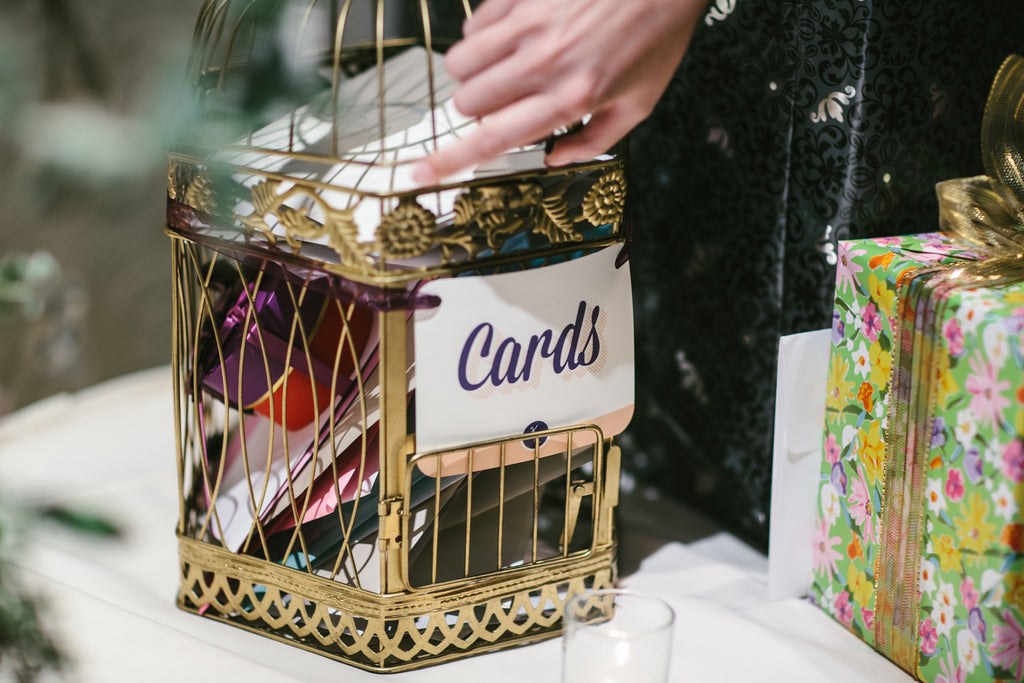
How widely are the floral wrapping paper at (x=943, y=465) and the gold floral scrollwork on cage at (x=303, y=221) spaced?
34 centimetres

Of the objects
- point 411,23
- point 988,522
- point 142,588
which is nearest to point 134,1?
point 411,23

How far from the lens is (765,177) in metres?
0.72

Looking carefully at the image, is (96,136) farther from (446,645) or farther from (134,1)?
(134,1)

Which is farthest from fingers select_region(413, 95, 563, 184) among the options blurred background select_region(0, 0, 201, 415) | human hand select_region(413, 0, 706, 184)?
blurred background select_region(0, 0, 201, 415)

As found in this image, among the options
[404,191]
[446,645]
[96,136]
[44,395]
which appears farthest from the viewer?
[44,395]

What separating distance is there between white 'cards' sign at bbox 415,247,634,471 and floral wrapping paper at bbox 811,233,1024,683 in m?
0.16

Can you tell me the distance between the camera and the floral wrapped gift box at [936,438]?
52cm

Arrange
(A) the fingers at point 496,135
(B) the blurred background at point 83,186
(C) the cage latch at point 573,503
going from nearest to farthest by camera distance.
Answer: (B) the blurred background at point 83,186 → (A) the fingers at point 496,135 → (C) the cage latch at point 573,503

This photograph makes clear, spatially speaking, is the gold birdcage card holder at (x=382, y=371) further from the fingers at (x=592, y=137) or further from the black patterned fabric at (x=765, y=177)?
the black patterned fabric at (x=765, y=177)

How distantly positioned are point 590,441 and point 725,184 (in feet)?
0.89

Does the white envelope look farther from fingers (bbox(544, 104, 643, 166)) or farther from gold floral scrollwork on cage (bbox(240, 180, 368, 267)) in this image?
gold floral scrollwork on cage (bbox(240, 180, 368, 267))

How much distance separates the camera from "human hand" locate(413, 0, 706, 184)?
20.1 inches

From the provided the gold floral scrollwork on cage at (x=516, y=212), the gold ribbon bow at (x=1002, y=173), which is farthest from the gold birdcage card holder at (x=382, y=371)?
the gold ribbon bow at (x=1002, y=173)

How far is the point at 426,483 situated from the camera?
0.60 meters
